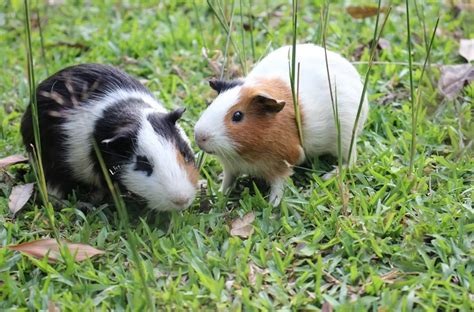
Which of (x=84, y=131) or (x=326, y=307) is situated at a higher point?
(x=84, y=131)

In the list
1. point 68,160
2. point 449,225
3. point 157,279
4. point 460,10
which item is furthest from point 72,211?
point 460,10

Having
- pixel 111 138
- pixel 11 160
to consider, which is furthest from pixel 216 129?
pixel 11 160

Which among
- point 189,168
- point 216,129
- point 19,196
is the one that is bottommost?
point 19,196

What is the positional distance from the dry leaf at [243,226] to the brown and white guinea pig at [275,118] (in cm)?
22

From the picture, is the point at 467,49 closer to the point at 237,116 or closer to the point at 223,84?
the point at 223,84

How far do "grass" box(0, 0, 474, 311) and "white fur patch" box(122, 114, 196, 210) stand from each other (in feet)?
0.64

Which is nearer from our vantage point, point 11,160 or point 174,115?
point 174,115

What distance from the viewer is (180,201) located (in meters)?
3.88

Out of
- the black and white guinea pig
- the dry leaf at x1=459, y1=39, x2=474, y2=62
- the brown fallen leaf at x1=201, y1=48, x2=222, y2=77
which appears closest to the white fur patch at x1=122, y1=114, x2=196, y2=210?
the black and white guinea pig

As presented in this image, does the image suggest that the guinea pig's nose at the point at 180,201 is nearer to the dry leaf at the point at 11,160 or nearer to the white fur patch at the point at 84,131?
the white fur patch at the point at 84,131

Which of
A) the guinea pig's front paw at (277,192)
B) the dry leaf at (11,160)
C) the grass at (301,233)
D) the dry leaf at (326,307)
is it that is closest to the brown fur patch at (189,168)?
the grass at (301,233)

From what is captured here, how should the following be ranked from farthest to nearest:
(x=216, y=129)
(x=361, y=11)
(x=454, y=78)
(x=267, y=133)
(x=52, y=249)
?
(x=361, y=11), (x=454, y=78), (x=267, y=133), (x=216, y=129), (x=52, y=249)

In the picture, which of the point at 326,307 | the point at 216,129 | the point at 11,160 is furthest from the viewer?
the point at 11,160

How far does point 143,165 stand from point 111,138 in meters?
0.29
